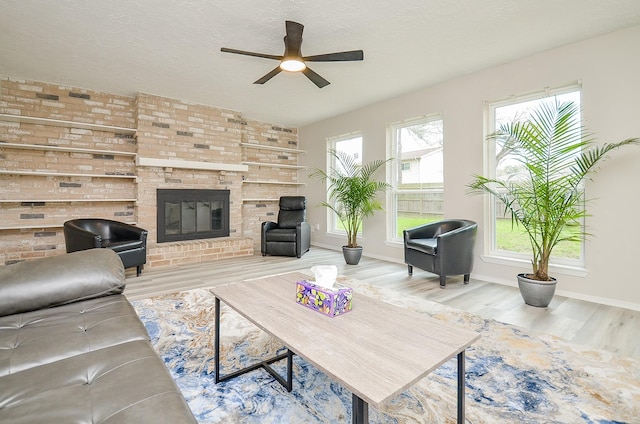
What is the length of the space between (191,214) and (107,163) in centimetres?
147

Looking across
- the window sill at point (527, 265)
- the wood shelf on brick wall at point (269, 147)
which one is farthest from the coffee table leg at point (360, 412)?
the wood shelf on brick wall at point (269, 147)

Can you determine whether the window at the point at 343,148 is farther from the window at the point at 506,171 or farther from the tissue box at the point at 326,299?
the tissue box at the point at 326,299

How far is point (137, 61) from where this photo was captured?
3553mm

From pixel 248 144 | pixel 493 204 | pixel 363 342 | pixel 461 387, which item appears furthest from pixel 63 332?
pixel 248 144

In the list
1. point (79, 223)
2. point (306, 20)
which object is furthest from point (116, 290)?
point (79, 223)

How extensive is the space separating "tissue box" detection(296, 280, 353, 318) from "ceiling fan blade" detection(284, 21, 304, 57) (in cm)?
219

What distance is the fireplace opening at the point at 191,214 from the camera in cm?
495

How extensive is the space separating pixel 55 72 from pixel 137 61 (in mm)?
1330

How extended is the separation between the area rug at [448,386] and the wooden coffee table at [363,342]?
0.12 meters

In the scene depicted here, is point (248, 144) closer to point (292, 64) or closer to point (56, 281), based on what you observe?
point (292, 64)

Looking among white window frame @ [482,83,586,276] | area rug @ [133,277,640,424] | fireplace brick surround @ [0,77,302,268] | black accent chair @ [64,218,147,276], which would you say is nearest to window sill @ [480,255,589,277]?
white window frame @ [482,83,586,276]

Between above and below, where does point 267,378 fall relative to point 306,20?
below

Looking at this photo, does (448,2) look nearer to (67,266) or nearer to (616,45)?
(616,45)

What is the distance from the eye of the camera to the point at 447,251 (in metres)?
3.43
